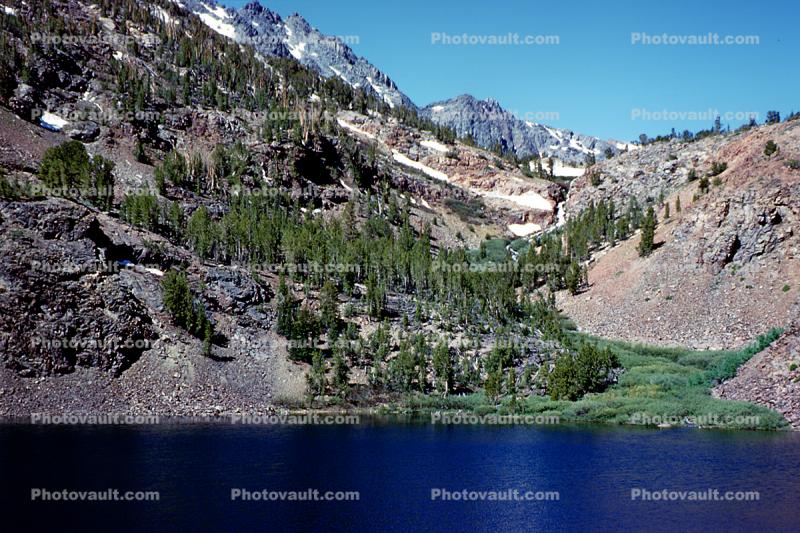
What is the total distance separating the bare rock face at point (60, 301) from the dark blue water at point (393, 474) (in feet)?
41.2

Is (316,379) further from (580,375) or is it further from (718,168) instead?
(718,168)

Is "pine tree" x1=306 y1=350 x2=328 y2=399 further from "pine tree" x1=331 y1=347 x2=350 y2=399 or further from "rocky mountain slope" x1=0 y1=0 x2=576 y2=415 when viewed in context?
"rocky mountain slope" x1=0 y1=0 x2=576 y2=415

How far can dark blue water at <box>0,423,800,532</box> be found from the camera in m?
32.8

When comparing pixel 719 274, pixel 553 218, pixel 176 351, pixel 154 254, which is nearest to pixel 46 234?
pixel 154 254

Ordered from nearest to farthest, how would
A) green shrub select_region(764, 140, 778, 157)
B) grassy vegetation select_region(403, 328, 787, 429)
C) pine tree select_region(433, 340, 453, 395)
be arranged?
grassy vegetation select_region(403, 328, 787, 429)
pine tree select_region(433, 340, 453, 395)
green shrub select_region(764, 140, 778, 157)

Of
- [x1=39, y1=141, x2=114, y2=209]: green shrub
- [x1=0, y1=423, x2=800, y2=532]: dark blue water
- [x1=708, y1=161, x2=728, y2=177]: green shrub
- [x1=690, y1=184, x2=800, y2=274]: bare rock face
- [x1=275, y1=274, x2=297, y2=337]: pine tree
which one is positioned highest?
[x1=708, y1=161, x2=728, y2=177]: green shrub

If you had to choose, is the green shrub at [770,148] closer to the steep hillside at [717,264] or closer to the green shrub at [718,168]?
the steep hillside at [717,264]

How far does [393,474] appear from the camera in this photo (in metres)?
43.1

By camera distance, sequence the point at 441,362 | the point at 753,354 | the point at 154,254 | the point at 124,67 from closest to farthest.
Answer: the point at 753,354 → the point at 441,362 → the point at 154,254 → the point at 124,67

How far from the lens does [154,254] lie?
8500 cm

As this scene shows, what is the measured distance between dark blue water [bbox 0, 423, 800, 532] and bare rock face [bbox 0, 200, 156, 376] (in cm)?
1255

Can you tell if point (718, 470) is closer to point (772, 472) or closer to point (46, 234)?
point (772, 472)

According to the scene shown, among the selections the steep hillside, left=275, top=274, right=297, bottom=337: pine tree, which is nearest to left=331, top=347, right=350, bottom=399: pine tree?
left=275, top=274, right=297, bottom=337: pine tree

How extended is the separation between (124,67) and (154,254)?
68.0m
